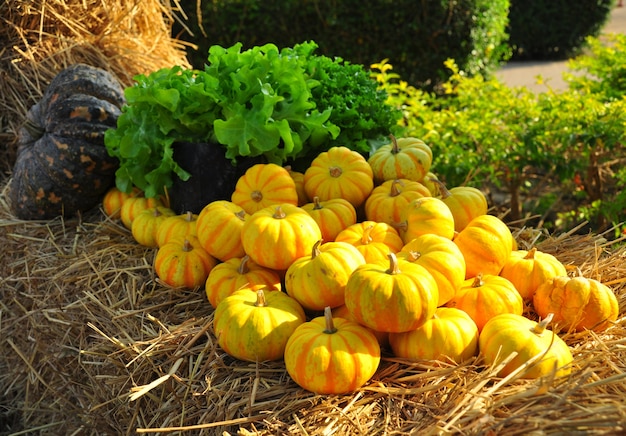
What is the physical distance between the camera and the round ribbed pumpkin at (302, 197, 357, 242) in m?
2.88

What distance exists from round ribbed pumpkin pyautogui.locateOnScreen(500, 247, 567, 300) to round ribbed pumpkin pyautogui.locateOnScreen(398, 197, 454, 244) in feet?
0.96

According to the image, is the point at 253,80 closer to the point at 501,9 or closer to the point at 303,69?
the point at 303,69

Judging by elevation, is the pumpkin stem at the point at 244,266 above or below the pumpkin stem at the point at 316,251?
below

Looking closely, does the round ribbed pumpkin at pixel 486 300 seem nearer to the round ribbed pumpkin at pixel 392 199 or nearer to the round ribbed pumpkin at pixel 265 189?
the round ribbed pumpkin at pixel 392 199

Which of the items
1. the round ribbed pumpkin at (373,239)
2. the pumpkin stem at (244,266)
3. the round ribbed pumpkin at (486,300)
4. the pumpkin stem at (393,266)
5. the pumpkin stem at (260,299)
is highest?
the pumpkin stem at (393,266)

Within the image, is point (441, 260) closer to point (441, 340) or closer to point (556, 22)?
point (441, 340)

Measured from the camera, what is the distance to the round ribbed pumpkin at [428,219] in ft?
8.86

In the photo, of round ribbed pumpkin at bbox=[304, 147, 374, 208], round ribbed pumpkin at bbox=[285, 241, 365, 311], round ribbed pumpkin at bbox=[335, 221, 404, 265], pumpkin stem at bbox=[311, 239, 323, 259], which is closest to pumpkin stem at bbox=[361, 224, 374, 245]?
round ribbed pumpkin at bbox=[335, 221, 404, 265]

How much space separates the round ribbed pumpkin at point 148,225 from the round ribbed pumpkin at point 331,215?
0.85 meters

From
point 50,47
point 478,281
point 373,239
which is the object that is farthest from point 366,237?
point 50,47

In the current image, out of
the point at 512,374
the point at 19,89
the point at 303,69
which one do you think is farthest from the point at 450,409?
the point at 19,89

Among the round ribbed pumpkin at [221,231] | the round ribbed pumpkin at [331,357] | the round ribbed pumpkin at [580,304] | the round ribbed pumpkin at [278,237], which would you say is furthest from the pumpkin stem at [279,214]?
the round ribbed pumpkin at [580,304]

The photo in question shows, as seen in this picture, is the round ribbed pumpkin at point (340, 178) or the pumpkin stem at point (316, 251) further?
the round ribbed pumpkin at point (340, 178)

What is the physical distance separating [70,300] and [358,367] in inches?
65.9
